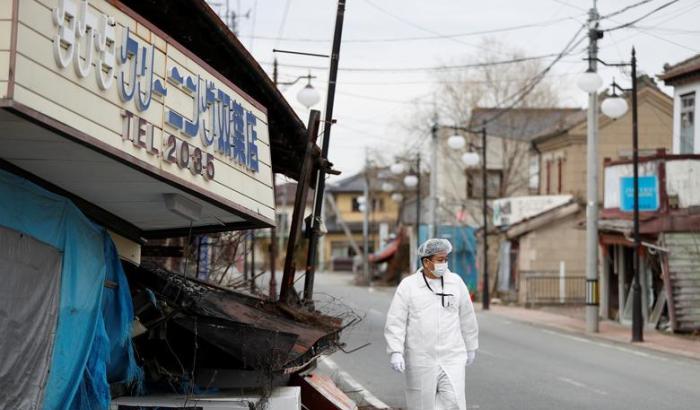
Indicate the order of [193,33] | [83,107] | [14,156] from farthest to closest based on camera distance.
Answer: [193,33] → [14,156] → [83,107]

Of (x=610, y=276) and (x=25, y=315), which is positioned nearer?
(x=25, y=315)

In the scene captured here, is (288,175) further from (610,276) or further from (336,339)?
(610,276)

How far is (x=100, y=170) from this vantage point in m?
7.94

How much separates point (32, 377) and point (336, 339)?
3950mm

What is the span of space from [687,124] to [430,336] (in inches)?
998

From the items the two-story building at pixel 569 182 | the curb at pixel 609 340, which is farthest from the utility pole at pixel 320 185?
the two-story building at pixel 569 182

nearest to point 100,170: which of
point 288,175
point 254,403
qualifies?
point 254,403

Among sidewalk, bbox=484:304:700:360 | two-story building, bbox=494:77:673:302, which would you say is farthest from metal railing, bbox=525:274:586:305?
sidewalk, bbox=484:304:700:360

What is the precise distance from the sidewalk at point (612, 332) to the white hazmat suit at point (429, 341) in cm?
1395

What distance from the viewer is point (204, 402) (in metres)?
9.23

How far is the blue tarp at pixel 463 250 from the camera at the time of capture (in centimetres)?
5625

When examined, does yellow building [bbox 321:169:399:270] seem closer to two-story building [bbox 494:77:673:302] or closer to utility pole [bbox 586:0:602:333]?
two-story building [bbox 494:77:673:302]

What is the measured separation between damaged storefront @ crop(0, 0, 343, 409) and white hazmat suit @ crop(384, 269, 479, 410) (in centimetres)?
92

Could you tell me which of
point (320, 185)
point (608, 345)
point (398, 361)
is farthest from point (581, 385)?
point (608, 345)
